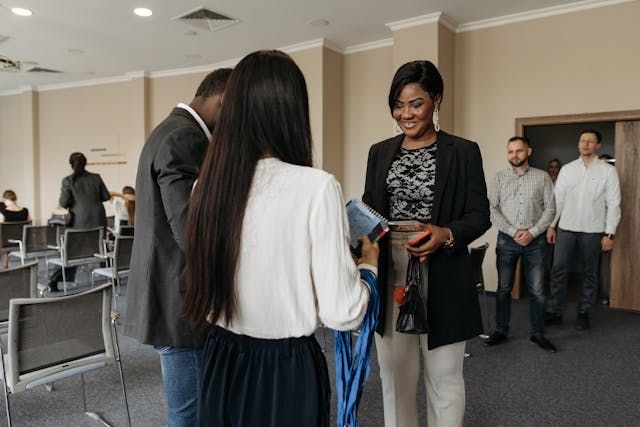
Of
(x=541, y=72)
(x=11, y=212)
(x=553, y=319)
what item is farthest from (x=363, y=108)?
(x=11, y=212)

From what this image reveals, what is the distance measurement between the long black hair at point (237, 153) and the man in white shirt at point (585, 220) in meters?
3.99

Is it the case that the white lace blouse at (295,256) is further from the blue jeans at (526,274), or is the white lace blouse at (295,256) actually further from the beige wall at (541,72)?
the beige wall at (541,72)

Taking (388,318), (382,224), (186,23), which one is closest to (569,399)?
(388,318)

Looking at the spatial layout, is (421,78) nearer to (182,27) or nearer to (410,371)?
(410,371)

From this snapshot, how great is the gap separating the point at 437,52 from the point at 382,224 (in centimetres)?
476

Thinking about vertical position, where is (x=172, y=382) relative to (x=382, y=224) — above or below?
below

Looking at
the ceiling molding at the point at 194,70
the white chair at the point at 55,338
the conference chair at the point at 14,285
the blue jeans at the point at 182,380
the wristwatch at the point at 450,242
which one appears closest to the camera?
the blue jeans at the point at 182,380

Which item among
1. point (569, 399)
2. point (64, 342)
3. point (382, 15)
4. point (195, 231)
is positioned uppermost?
point (382, 15)

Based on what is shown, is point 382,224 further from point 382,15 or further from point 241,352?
point 382,15

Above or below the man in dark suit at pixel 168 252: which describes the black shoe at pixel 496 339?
below

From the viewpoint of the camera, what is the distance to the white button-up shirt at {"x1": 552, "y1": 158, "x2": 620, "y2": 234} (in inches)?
175

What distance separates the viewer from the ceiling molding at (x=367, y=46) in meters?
6.43

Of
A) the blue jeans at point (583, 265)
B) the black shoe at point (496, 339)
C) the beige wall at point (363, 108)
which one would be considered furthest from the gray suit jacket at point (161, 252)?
the beige wall at point (363, 108)

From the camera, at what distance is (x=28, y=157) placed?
9969 mm
